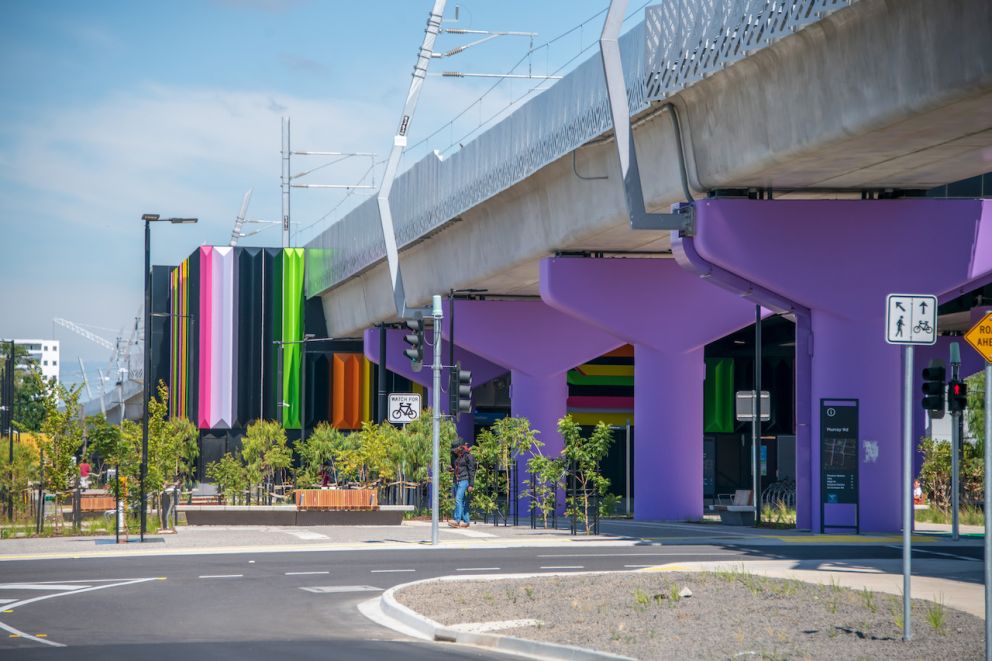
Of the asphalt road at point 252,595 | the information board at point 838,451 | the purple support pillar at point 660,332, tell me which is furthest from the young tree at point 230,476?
the information board at point 838,451

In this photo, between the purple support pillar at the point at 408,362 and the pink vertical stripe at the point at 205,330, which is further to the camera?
A: the pink vertical stripe at the point at 205,330

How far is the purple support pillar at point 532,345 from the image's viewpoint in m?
45.8

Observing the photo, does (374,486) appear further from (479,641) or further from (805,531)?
(479,641)

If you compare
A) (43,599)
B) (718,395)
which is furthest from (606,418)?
(43,599)

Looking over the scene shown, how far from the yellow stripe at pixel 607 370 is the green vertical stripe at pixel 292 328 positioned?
42.0 feet

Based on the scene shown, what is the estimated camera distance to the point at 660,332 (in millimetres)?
36500

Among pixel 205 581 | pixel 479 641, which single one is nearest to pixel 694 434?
pixel 205 581

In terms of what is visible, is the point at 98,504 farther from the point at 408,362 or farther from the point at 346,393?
the point at 346,393

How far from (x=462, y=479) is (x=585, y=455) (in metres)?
4.24

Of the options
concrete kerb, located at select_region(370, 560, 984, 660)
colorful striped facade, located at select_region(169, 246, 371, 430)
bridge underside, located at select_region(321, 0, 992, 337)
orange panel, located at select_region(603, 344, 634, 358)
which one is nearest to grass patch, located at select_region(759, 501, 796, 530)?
bridge underside, located at select_region(321, 0, 992, 337)

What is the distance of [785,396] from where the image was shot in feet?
199

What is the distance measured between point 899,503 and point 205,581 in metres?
15.0

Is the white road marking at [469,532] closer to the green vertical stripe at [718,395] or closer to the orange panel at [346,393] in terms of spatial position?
the green vertical stripe at [718,395]

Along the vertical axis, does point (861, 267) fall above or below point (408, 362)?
above
